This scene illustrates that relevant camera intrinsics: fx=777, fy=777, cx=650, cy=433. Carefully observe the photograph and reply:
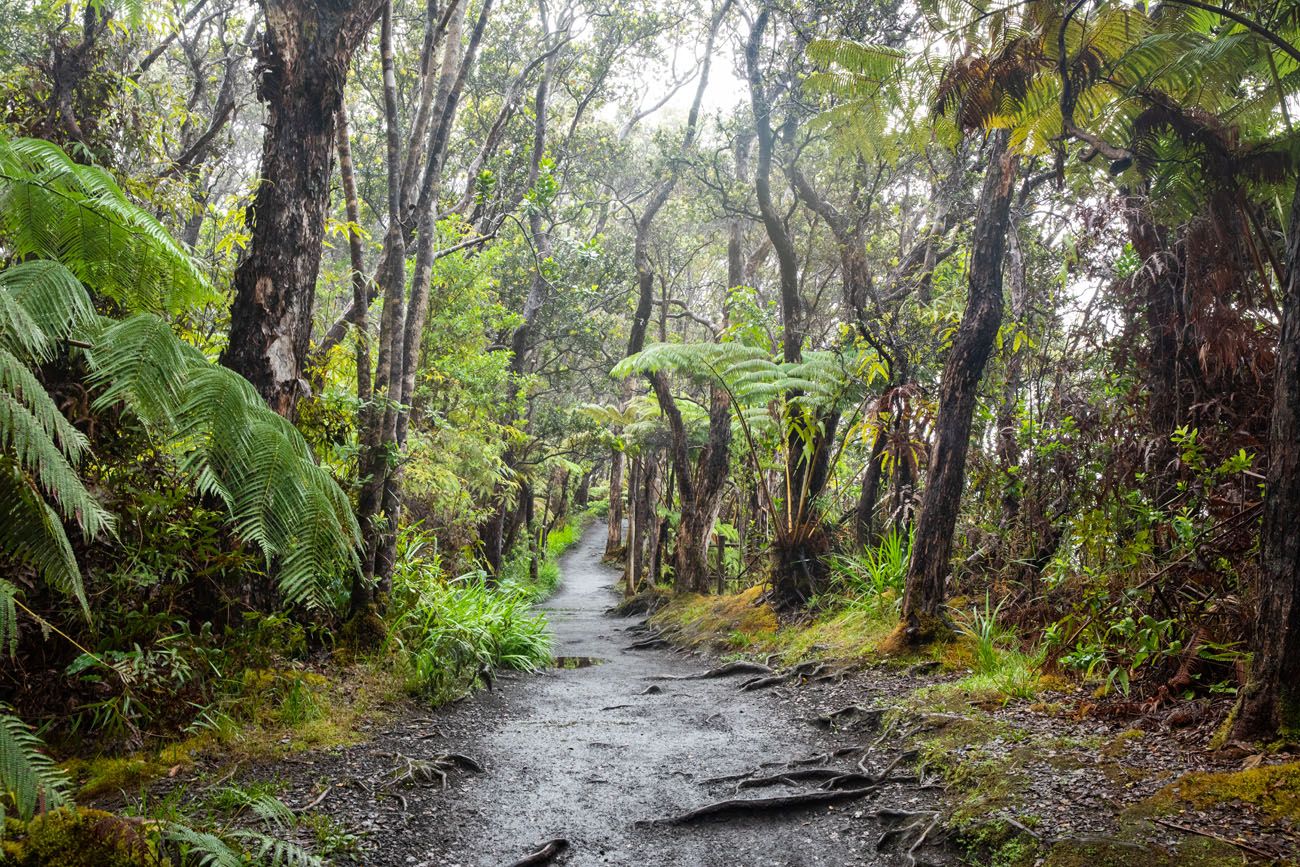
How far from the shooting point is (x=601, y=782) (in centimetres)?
431

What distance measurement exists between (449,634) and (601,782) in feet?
7.52

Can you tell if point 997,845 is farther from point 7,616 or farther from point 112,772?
point 112,772

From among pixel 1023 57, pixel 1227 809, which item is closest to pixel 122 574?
pixel 1227 809

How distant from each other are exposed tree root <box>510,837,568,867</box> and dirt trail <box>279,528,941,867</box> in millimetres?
58

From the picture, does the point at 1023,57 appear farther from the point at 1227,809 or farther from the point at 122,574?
the point at 122,574

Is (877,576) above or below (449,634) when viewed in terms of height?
above

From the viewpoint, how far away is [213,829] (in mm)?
2580

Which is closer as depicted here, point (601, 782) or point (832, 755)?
point (601, 782)

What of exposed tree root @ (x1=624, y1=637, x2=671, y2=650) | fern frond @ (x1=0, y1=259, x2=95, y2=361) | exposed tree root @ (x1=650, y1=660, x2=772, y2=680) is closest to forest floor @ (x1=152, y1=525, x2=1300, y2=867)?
exposed tree root @ (x1=650, y1=660, x2=772, y2=680)

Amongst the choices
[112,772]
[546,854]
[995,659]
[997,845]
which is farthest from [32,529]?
[995,659]

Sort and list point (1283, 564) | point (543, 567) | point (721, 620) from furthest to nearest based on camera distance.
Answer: point (543, 567) < point (721, 620) < point (1283, 564)

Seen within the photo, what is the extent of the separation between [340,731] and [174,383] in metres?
2.78

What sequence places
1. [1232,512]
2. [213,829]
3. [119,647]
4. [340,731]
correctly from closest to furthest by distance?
[213,829], [119,647], [1232,512], [340,731]

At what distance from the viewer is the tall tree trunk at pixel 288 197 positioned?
15.3ft
